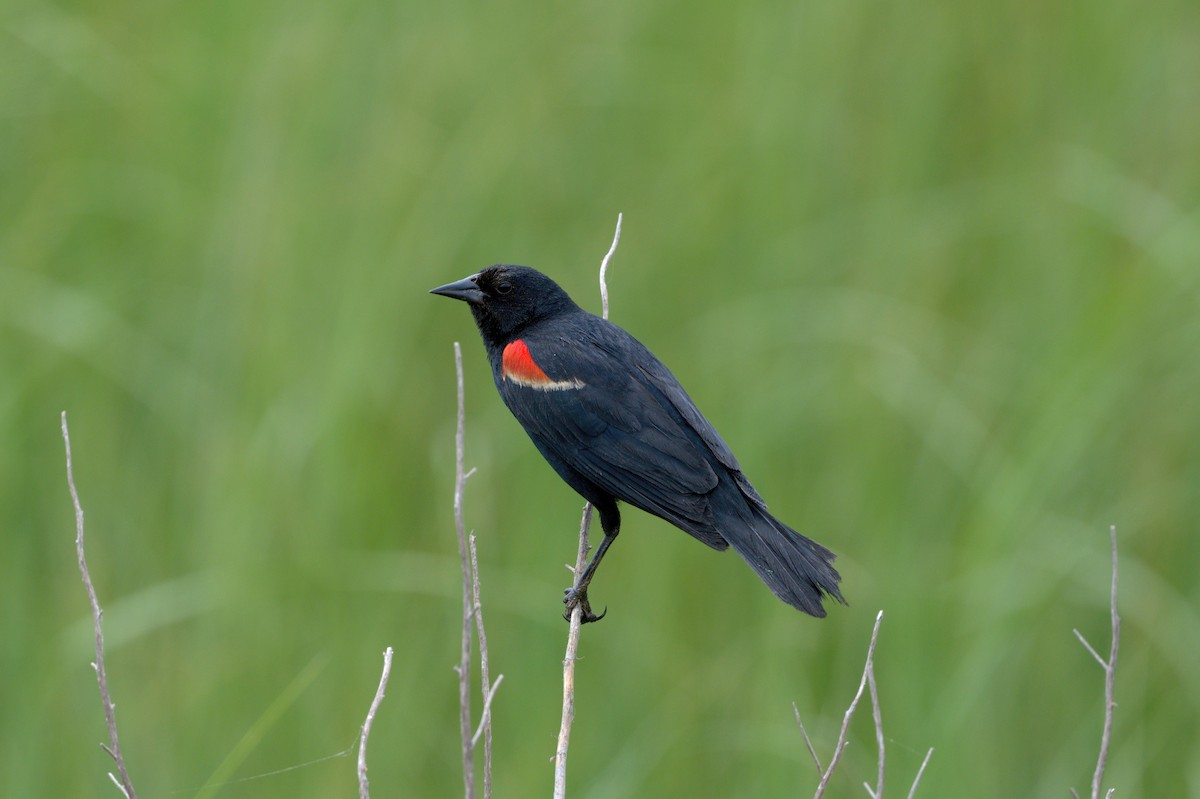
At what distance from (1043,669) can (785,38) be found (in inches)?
93.1

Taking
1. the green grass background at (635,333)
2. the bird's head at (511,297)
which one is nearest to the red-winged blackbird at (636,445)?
the bird's head at (511,297)

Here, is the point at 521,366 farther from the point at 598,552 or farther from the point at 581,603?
the point at 581,603

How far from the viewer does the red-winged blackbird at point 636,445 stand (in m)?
2.48

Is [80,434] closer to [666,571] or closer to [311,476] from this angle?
[311,476]

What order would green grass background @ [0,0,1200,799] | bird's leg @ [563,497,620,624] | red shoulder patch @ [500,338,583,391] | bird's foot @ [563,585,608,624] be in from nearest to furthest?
red shoulder patch @ [500,338,583,391] < bird's leg @ [563,497,620,624] < bird's foot @ [563,585,608,624] < green grass background @ [0,0,1200,799]

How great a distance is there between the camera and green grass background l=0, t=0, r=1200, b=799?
350cm

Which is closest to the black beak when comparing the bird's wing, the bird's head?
the bird's head

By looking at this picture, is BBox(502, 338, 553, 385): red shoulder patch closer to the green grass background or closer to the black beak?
the black beak

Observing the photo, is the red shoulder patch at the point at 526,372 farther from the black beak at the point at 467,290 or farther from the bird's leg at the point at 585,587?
the bird's leg at the point at 585,587

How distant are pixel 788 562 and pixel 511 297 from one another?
928 millimetres

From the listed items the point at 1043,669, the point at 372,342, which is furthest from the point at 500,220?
the point at 1043,669

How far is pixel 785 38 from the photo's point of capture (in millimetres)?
4785

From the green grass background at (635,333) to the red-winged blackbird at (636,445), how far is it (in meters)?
0.96

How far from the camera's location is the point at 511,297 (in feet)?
9.86
